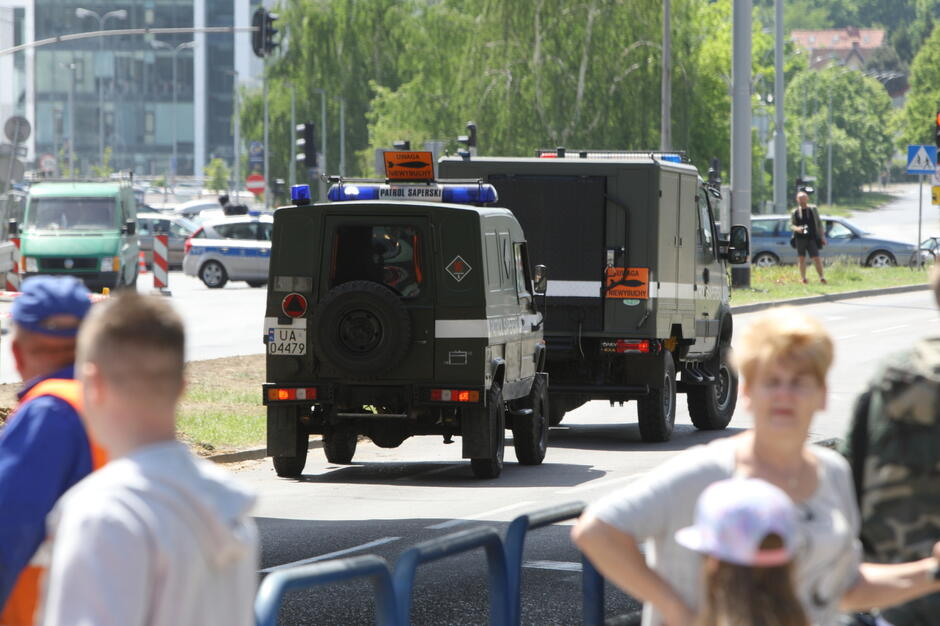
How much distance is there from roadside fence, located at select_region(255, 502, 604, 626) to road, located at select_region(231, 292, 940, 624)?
2313 millimetres

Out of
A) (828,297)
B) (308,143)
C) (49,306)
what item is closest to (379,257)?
(49,306)

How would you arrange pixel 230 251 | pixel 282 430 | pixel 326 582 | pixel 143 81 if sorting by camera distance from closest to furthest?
pixel 326 582
pixel 282 430
pixel 230 251
pixel 143 81

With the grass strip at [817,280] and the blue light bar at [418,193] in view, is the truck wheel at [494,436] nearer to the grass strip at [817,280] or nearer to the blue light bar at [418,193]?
the blue light bar at [418,193]

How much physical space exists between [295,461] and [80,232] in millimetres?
24665

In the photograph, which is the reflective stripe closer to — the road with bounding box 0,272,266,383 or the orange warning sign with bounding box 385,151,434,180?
the orange warning sign with bounding box 385,151,434,180

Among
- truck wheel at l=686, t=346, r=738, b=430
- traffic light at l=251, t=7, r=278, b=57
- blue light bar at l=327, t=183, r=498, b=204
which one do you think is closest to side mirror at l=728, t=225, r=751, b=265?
truck wheel at l=686, t=346, r=738, b=430

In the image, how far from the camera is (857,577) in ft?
12.3

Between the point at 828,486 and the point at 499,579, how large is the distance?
2580mm

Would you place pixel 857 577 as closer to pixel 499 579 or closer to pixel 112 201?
pixel 499 579

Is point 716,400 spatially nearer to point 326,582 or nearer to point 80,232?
point 326,582

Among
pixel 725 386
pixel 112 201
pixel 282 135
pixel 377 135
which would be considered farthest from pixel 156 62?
pixel 725 386

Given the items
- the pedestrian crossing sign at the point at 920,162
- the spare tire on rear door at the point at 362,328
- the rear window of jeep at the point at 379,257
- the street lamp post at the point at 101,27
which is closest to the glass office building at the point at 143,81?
the street lamp post at the point at 101,27

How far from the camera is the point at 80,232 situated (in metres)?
38.1

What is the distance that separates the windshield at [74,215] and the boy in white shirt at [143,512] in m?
35.6
